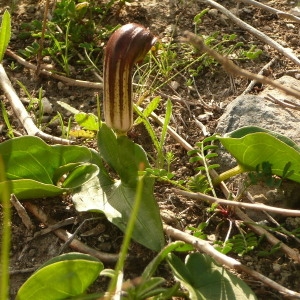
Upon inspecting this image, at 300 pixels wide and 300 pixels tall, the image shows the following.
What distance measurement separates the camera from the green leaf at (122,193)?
1945mm

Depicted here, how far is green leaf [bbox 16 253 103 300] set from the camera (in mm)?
1676

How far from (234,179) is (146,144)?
0.38 meters

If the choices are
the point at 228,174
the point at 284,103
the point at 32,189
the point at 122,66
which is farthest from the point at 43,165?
the point at 284,103

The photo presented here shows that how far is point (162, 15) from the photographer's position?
10.3 feet

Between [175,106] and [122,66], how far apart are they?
25.9 inches

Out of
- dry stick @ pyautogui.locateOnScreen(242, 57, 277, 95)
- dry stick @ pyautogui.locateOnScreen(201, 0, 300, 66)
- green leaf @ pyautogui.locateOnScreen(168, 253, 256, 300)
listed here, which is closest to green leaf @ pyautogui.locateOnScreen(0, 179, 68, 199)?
green leaf @ pyautogui.locateOnScreen(168, 253, 256, 300)

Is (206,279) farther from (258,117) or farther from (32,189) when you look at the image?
(258,117)

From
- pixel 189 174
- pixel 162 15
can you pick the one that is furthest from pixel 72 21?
pixel 189 174

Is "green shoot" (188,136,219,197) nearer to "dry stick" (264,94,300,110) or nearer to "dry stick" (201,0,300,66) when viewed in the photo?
"dry stick" (264,94,300,110)

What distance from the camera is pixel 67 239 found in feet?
6.66

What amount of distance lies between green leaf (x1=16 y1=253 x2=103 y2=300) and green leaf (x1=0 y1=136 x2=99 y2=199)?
1.24 feet

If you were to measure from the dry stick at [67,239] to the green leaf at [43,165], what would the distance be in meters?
0.06

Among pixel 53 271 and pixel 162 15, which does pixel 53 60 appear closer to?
pixel 162 15

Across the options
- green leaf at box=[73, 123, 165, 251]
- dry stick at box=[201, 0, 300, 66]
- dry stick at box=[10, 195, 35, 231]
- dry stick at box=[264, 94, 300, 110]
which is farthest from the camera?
dry stick at box=[201, 0, 300, 66]
